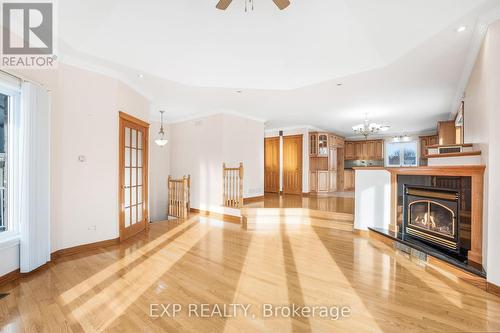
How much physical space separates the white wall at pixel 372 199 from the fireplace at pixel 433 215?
37cm

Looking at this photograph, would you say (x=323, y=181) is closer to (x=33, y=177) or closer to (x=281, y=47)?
(x=281, y=47)

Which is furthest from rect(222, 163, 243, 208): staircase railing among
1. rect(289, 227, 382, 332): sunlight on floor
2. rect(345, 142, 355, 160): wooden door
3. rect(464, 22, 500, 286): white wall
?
rect(345, 142, 355, 160): wooden door

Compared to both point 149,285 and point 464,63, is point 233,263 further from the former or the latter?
point 464,63

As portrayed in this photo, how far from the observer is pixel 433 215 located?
3.58m

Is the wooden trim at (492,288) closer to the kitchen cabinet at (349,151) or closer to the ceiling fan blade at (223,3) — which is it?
the ceiling fan blade at (223,3)

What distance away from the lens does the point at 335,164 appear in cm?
964

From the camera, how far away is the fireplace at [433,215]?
3.24m

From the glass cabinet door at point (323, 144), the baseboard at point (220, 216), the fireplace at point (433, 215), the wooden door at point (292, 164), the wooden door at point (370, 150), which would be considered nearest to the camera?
the fireplace at point (433, 215)

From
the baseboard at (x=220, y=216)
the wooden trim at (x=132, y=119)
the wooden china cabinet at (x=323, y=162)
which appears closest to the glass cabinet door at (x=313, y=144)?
the wooden china cabinet at (x=323, y=162)

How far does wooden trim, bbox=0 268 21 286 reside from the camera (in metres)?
2.66

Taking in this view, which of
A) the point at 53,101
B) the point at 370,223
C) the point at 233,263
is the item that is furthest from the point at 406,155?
the point at 53,101

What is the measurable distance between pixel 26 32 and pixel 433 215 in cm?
633

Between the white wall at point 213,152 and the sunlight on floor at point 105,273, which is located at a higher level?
the white wall at point 213,152

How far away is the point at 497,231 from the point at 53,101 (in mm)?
5820
